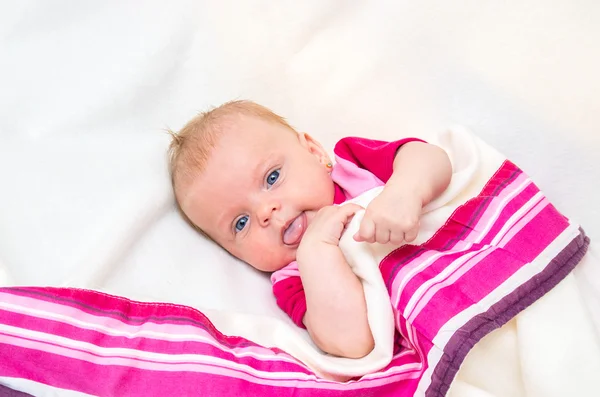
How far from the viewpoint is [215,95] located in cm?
139

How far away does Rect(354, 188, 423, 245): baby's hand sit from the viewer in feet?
3.24

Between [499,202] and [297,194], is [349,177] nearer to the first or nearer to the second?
[297,194]

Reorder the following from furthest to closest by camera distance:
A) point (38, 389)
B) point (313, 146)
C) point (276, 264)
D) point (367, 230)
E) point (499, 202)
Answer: point (313, 146)
point (276, 264)
point (499, 202)
point (367, 230)
point (38, 389)

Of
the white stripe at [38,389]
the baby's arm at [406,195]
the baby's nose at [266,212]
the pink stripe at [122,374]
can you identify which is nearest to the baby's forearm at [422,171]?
the baby's arm at [406,195]

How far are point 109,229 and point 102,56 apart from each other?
387 mm

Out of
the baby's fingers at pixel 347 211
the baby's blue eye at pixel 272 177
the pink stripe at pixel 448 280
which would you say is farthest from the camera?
the baby's blue eye at pixel 272 177

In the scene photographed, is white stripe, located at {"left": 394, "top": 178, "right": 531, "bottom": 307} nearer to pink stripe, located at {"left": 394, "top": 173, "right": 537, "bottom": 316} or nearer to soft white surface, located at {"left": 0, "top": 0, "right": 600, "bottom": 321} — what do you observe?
pink stripe, located at {"left": 394, "top": 173, "right": 537, "bottom": 316}

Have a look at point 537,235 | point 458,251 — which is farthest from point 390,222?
point 537,235

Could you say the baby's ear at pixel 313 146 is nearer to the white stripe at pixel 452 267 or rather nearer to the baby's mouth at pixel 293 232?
the baby's mouth at pixel 293 232

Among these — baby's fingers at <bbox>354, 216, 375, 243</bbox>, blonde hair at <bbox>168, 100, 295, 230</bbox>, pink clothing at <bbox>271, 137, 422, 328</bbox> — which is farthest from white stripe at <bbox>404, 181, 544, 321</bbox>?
blonde hair at <bbox>168, 100, 295, 230</bbox>

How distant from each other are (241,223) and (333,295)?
0.86 feet

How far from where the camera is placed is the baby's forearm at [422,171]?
3.46 feet

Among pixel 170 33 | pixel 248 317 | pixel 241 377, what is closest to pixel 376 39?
pixel 170 33

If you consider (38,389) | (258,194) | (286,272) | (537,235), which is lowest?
(38,389)
